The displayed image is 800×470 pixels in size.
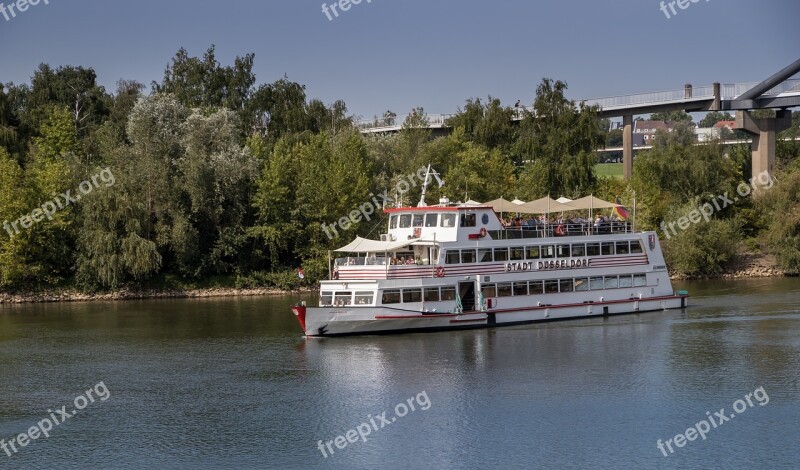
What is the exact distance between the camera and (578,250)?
55.5 m

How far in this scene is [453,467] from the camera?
30109 millimetres

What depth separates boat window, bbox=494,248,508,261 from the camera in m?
52.8

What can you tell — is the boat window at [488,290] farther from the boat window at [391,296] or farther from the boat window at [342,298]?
the boat window at [342,298]

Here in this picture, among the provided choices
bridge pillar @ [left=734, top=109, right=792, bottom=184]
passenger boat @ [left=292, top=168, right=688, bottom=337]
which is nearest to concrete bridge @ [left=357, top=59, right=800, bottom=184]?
bridge pillar @ [left=734, top=109, right=792, bottom=184]

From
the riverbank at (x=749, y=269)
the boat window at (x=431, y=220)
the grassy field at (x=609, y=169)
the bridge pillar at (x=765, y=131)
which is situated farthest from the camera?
the grassy field at (x=609, y=169)

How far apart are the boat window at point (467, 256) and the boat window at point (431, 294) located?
89.7 inches

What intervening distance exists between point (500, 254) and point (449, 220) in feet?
11.2

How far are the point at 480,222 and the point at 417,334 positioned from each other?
22.9 ft

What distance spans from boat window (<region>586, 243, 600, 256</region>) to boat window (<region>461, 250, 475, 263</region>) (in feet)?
25.3

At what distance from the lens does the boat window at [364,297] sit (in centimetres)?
4962

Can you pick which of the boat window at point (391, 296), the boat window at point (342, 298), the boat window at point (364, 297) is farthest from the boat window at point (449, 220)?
the boat window at point (342, 298)

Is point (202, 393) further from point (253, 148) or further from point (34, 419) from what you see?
point (253, 148)

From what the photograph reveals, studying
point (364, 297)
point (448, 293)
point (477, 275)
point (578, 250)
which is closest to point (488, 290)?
point (477, 275)

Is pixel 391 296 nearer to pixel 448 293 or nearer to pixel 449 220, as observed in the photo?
pixel 448 293
